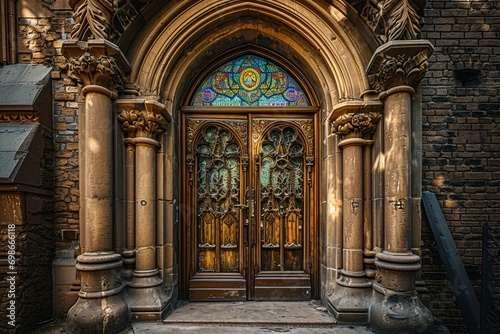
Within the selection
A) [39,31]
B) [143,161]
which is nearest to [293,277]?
[143,161]

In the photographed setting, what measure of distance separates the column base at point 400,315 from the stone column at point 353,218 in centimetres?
22

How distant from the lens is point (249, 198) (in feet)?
13.8

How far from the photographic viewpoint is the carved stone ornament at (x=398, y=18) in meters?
3.22

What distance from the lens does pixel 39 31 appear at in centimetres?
405

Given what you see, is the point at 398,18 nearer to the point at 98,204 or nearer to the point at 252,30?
the point at 252,30

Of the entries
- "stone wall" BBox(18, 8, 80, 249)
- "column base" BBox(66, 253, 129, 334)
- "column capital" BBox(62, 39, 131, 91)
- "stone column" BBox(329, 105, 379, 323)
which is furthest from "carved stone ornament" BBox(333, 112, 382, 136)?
"stone wall" BBox(18, 8, 80, 249)

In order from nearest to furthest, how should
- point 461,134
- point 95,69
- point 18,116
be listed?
point 95,69, point 18,116, point 461,134

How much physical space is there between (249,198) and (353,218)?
1397 mm

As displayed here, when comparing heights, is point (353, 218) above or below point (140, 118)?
below

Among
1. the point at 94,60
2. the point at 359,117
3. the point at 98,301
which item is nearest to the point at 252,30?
the point at 359,117

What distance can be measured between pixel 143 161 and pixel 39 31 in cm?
239

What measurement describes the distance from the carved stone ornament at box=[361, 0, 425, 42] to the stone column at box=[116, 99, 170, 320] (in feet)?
8.83

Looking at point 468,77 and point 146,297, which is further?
point 468,77

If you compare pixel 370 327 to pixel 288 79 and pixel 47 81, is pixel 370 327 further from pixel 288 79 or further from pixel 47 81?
pixel 47 81
